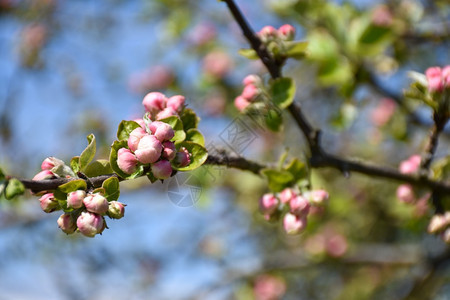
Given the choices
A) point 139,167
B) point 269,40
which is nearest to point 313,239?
point 269,40

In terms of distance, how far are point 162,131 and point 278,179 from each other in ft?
1.30

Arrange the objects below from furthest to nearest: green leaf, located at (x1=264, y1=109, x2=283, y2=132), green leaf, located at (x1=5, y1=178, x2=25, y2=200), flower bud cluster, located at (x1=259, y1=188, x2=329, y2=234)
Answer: green leaf, located at (x1=264, y1=109, x2=283, y2=132) < flower bud cluster, located at (x1=259, y1=188, x2=329, y2=234) < green leaf, located at (x1=5, y1=178, x2=25, y2=200)

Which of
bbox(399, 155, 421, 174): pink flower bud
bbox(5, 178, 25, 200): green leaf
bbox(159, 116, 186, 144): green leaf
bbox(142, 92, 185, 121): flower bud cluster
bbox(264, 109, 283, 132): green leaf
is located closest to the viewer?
bbox(5, 178, 25, 200): green leaf

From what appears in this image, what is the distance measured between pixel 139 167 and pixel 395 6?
239 centimetres

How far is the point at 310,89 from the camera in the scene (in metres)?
3.47

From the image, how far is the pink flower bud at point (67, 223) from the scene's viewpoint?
87 centimetres

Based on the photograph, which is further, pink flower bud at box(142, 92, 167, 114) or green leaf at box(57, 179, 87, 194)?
pink flower bud at box(142, 92, 167, 114)

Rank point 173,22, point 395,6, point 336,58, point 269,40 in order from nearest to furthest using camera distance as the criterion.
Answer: point 269,40, point 336,58, point 395,6, point 173,22

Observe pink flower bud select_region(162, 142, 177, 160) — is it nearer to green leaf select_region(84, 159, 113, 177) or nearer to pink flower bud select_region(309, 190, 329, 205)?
green leaf select_region(84, 159, 113, 177)

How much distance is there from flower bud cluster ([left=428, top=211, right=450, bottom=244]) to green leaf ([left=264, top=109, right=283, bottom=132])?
0.51 meters

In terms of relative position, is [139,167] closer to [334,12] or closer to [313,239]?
[334,12]

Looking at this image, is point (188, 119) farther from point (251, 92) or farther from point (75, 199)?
point (75, 199)

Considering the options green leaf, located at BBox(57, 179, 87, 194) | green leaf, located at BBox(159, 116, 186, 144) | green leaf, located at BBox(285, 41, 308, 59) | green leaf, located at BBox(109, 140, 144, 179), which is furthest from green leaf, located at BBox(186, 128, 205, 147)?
green leaf, located at BBox(285, 41, 308, 59)

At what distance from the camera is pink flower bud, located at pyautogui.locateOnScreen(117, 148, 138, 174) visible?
0.85m
